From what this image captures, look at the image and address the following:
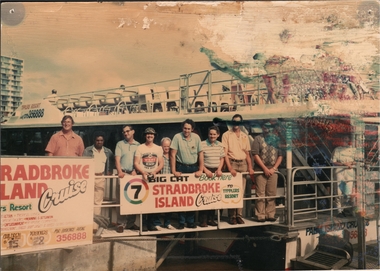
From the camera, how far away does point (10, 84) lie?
177 inches

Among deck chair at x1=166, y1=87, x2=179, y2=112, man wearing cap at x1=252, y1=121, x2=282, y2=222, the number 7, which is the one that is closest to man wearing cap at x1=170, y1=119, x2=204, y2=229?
deck chair at x1=166, y1=87, x2=179, y2=112

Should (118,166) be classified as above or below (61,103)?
below

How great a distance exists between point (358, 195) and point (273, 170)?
120 cm

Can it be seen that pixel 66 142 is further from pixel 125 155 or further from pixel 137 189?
pixel 137 189

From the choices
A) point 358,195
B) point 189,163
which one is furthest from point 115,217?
point 358,195

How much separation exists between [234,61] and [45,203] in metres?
2.68

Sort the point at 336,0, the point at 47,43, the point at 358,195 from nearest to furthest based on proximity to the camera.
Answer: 1. the point at 47,43
2. the point at 336,0
3. the point at 358,195

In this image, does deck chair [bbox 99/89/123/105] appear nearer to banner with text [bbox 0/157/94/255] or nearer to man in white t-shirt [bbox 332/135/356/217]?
banner with text [bbox 0/157/94/255]

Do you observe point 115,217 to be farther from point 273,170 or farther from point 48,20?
point 48,20

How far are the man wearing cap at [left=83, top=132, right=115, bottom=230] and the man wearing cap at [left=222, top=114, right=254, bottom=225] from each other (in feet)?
4.53

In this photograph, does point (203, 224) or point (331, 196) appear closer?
point (203, 224)

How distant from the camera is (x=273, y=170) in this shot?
16.4 feet

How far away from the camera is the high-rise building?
4.46 m

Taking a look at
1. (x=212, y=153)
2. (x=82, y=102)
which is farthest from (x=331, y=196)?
(x=82, y=102)
